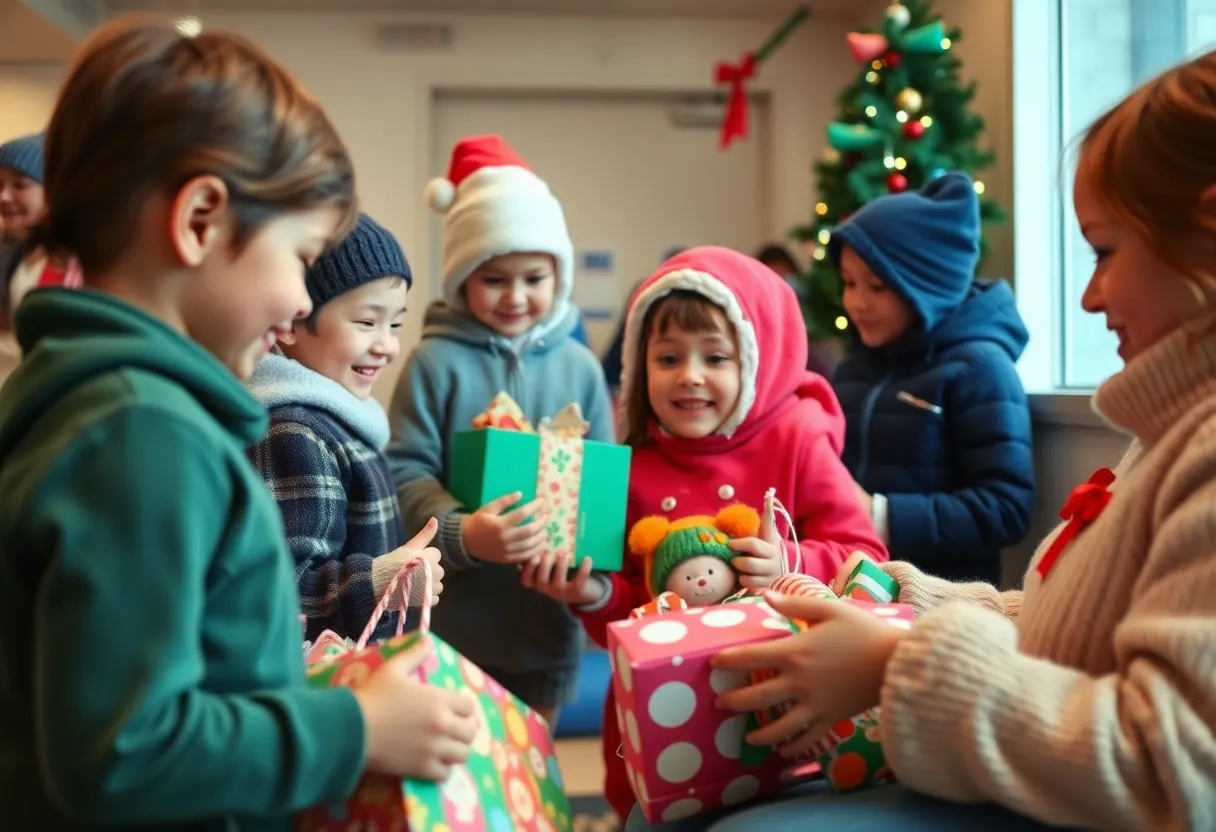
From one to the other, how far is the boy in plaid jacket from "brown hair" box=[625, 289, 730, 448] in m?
0.44

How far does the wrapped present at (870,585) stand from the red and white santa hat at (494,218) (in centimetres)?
100

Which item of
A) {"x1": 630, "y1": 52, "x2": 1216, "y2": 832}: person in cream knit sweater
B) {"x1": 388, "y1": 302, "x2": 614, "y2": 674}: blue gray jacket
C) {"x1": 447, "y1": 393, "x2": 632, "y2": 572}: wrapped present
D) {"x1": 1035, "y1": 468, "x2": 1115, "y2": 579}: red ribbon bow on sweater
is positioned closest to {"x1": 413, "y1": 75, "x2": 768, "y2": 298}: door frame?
{"x1": 388, "y1": 302, "x2": 614, "y2": 674}: blue gray jacket

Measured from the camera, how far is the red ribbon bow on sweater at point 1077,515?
3.87 feet

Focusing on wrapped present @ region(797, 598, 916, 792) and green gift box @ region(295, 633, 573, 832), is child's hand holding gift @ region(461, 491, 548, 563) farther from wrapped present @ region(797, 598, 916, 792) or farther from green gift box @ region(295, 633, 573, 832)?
wrapped present @ region(797, 598, 916, 792)

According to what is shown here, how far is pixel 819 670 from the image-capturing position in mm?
1058

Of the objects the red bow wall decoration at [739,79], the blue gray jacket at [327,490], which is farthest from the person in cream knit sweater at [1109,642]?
the red bow wall decoration at [739,79]

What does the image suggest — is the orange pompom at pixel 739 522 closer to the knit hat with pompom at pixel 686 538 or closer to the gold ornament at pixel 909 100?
the knit hat with pompom at pixel 686 538

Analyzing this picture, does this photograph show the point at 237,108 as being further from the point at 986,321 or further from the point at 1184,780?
the point at 986,321

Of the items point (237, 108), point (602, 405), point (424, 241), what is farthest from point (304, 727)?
point (424, 241)

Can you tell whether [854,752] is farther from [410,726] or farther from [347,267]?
[347,267]

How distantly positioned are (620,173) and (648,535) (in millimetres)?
3971

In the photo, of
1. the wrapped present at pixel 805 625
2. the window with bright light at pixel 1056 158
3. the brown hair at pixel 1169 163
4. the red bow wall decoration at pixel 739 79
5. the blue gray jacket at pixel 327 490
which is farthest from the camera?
the red bow wall decoration at pixel 739 79

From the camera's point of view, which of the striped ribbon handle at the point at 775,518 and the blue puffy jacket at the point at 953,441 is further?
the blue puffy jacket at the point at 953,441

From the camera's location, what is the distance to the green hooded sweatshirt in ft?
2.60
